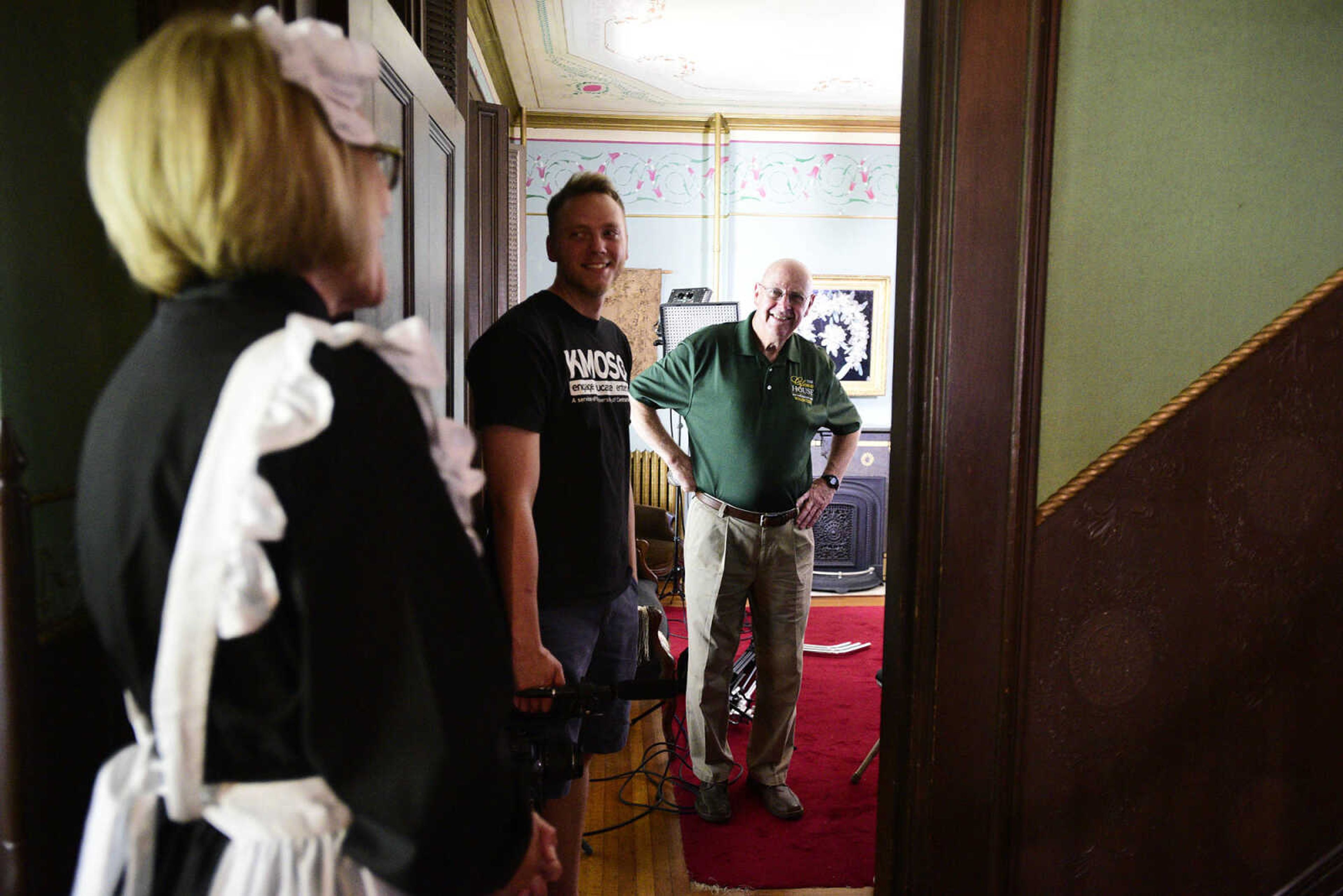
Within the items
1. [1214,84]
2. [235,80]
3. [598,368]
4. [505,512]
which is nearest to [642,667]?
[505,512]

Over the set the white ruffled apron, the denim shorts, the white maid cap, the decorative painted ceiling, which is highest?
the decorative painted ceiling

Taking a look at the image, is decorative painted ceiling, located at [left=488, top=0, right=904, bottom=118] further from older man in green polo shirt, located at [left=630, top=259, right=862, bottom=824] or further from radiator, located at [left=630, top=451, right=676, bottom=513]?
radiator, located at [left=630, top=451, right=676, bottom=513]

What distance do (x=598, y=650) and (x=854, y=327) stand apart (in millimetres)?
4448

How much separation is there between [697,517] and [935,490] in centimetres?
124

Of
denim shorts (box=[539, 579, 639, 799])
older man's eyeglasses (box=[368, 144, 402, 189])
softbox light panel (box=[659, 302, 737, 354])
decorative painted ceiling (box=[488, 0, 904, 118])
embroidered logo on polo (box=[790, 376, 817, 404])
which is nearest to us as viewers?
older man's eyeglasses (box=[368, 144, 402, 189])

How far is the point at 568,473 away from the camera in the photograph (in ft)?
5.49

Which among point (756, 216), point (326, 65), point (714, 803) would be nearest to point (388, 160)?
point (326, 65)

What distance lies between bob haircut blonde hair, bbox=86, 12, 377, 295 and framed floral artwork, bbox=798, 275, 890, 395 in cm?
520

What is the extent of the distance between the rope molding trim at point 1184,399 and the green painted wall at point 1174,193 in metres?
0.01

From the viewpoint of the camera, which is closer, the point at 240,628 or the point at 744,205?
the point at 240,628

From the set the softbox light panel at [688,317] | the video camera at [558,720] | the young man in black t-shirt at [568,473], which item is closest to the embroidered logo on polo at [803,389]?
the young man in black t-shirt at [568,473]

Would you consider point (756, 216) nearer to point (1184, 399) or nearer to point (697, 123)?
point (697, 123)

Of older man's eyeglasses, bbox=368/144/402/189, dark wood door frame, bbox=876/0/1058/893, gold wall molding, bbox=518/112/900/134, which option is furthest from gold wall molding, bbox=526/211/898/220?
older man's eyeglasses, bbox=368/144/402/189

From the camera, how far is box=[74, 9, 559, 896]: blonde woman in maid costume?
622 mm
